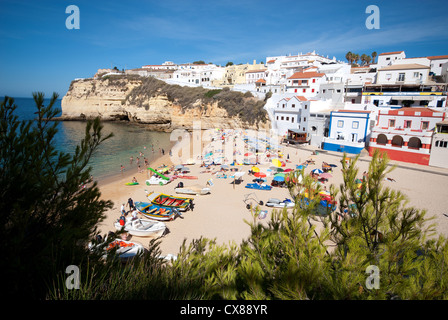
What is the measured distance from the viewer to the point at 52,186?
471 centimetres

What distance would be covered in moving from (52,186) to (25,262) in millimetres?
1439

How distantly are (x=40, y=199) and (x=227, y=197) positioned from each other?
14.1 meters

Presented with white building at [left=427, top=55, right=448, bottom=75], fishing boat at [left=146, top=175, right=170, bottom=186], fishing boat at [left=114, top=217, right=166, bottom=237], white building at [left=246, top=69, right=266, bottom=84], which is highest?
white building at [left=246, top=69, right=266, bottom=84]

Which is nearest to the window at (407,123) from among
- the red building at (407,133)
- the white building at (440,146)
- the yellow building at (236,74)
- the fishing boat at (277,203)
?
the red building at (407,133)

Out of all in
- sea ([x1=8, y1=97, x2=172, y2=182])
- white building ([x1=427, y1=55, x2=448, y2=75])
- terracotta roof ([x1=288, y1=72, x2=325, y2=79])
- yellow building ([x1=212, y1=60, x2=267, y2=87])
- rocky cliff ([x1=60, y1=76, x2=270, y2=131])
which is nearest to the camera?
sea ([x1=8, y1=97, x2=172, y2=182])

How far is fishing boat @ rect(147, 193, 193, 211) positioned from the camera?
15.5 m

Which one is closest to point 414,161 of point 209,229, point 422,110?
point 422,110

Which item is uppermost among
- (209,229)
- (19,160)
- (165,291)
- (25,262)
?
(19,160)

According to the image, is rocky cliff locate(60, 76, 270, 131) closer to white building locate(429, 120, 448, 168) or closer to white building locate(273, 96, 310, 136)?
white building locate(273, 96, 310, 136)

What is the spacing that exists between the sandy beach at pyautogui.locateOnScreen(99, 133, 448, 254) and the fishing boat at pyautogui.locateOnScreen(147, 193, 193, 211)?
1.76 feet

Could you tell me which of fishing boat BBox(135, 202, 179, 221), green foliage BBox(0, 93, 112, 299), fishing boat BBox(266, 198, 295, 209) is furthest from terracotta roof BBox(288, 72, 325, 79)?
green foliage BBox(0, 93, 112, 299)

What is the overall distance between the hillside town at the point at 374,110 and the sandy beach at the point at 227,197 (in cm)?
284

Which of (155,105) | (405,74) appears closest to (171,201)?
(405,74)
